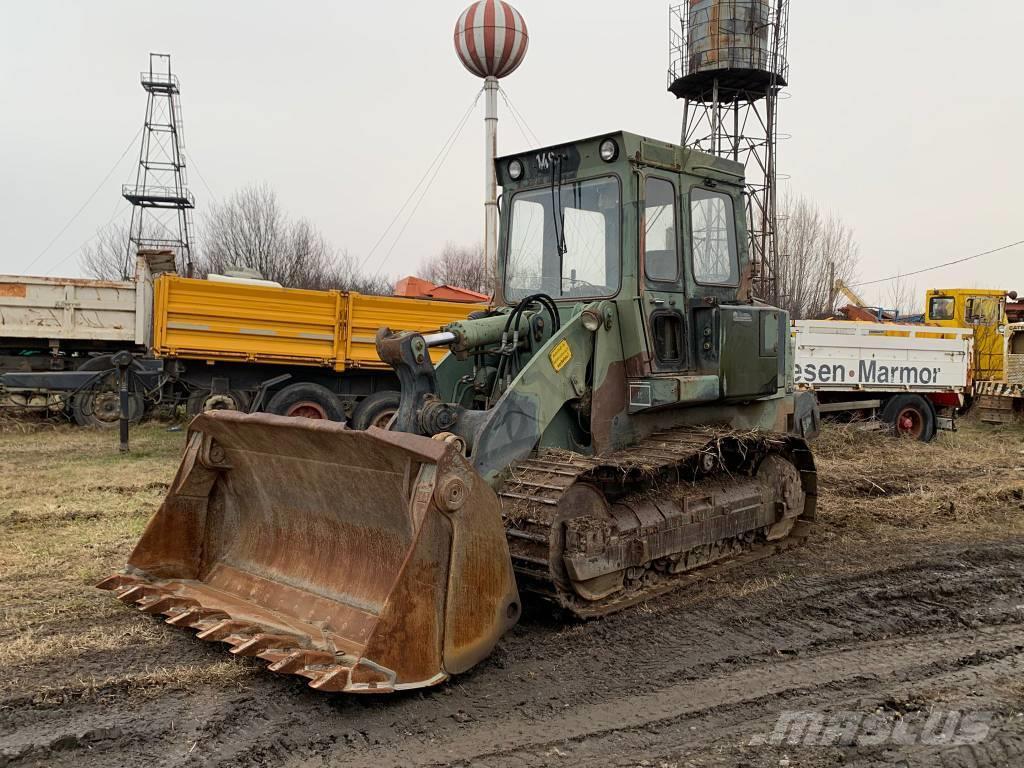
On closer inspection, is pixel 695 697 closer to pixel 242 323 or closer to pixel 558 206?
pixel 558 206

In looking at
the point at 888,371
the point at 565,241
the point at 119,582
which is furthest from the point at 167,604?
the point at 888,371

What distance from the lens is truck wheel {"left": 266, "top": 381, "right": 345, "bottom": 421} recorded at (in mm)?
12625

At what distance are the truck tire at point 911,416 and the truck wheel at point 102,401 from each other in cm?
1202

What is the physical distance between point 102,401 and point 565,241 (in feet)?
33.0

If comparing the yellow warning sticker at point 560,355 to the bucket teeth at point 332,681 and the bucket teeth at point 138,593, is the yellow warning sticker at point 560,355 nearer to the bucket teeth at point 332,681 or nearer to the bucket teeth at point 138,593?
the bucket teeth at point 332,681

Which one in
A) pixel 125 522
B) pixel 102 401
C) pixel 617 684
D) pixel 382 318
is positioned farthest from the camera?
pixel 382 318

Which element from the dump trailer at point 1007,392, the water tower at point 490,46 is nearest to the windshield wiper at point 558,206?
the water tower at point 490,46

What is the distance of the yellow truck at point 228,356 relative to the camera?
1270 cm

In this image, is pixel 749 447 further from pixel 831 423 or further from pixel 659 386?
pixel 831 423

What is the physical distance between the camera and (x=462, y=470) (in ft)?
13.5

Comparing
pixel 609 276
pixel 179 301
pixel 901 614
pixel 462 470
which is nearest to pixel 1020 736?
Result: pixel 901 614

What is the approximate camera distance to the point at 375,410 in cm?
1316

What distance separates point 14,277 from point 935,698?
45.7 ft

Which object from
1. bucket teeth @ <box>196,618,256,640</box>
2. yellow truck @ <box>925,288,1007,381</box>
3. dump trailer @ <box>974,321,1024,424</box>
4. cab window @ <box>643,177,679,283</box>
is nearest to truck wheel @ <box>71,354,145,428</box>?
bucket teeth @ <box>196,618,256,640</box>
